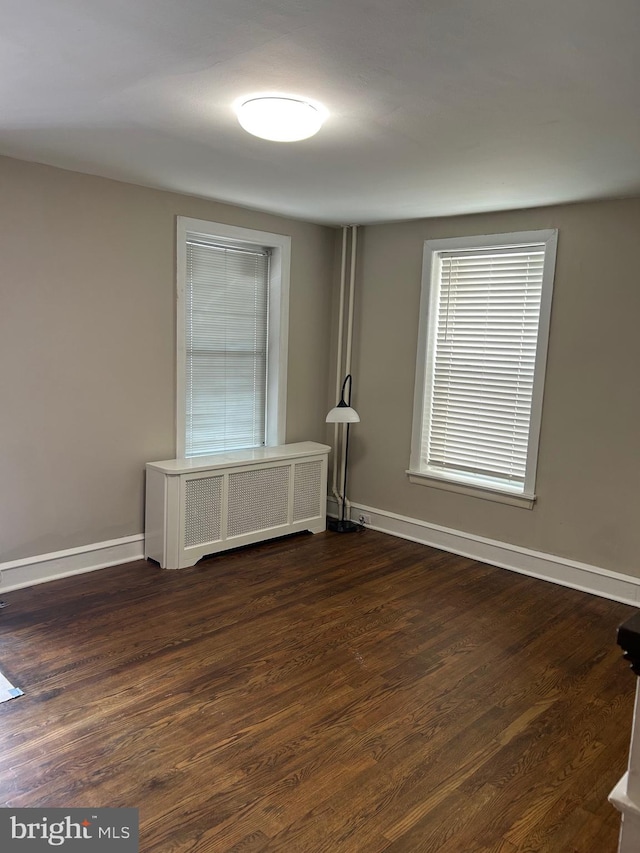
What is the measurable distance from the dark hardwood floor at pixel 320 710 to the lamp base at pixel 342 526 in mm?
981

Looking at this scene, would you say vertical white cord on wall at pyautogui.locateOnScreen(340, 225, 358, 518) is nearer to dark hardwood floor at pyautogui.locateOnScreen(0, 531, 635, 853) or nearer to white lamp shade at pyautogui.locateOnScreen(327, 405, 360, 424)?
white lamp shade at pyautogui.locateOnScreen(327, 405, 360, 424)

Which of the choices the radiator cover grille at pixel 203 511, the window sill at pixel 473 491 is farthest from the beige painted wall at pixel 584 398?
the radiator cover grille at pixel 203 511

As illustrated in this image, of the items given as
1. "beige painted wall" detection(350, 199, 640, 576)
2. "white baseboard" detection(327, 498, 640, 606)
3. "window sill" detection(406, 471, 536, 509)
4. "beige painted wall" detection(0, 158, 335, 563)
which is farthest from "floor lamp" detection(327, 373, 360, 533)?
"beige painted wall" detection(0, 158, 335, 563)

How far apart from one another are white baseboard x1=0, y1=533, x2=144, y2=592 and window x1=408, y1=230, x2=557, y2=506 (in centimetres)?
220

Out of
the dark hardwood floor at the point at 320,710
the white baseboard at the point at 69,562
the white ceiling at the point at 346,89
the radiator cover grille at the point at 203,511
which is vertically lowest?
the dark hardwood floor at the point at 320,710

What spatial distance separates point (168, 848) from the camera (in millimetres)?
1841

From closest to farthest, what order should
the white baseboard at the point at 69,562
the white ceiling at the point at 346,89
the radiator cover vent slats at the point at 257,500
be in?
1. the white ceiling at the point at 346,89
2. the white baseboard at the point at 69,562
3. the radiator cover vent slats at the point at 257,500

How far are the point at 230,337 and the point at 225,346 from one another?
9 cm

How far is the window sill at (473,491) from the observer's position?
4.24 meters

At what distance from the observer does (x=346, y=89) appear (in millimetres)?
2225

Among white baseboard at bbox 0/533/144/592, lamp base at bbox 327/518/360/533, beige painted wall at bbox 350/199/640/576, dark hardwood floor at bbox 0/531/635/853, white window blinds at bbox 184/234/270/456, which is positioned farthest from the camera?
lamp base at bbox 327/518/360/533

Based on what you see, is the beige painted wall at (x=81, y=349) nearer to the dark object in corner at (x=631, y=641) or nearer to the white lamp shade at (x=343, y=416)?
the white lamp shade at (x=343, y=416)

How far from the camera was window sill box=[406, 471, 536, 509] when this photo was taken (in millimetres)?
4238

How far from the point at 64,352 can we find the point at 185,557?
1526 millimetres
